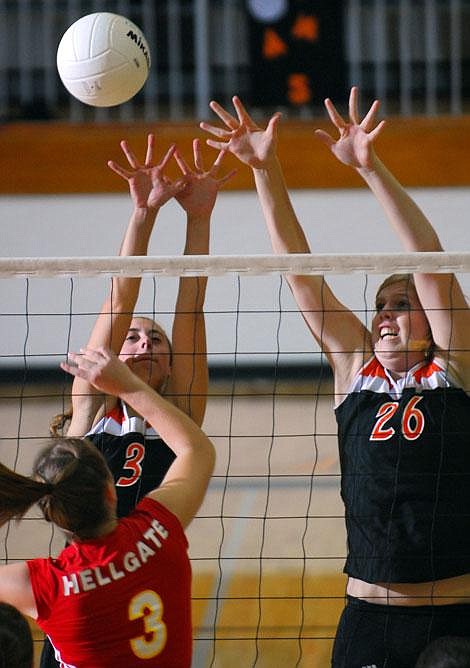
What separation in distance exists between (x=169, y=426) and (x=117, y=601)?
0.40 m

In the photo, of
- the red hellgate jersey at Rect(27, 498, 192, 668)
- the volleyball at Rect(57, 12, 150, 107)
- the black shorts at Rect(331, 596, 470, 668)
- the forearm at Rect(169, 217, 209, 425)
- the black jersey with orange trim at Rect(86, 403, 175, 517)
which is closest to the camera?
the red hellgate jersey at Rect(27, 498, 192, 668)

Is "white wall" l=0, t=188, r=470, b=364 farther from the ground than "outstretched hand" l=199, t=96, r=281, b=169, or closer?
closer

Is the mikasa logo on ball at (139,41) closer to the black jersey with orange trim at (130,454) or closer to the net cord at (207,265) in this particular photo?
the net cord at (207,265)

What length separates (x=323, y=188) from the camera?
23.9 ft

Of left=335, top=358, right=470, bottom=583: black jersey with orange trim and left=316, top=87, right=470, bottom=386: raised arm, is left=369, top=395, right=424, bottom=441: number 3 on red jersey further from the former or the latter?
left=316, top=87, right=470, bottom=386: raised arm

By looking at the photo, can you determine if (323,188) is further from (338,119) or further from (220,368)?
(338,119)

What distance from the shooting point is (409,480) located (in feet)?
8.90

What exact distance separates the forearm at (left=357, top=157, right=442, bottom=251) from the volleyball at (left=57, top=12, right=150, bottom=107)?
1.08 m

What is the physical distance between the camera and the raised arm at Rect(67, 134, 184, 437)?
305 cm

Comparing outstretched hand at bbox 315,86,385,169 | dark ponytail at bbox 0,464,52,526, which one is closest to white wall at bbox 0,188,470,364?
outstretched hand at bbox 315,86,385,169

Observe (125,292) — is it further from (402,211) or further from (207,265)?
(402,211)

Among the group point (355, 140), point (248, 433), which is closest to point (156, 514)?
point (355, 140)

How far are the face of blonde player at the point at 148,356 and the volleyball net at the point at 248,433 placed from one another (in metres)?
0.17

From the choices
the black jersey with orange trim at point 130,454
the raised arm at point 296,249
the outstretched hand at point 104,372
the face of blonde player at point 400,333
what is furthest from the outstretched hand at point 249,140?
the outstretched hand at point 104,372
